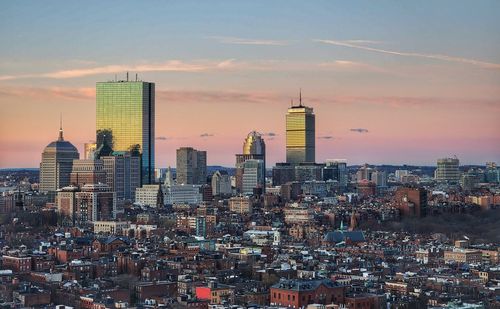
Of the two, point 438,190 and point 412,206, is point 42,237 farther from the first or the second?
point 438,190

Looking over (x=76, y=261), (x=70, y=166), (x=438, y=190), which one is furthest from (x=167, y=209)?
(x=76, y=261)

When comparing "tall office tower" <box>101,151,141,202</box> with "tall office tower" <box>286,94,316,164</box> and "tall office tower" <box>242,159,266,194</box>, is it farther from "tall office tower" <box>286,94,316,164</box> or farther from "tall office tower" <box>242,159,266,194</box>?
"tall office tower" <box>286,94,316,164</box>

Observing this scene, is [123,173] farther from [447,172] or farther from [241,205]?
[447,172]

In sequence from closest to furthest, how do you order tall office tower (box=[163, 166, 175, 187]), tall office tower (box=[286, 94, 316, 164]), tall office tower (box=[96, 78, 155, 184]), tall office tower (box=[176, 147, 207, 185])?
tall office tower (box=[96, 78, 155, 184]) → tall office tower (box=[163, 166, 175, 187]) → tall office tower (box=[176, 147, 207, 185]) → tall office tower (box=[286, 94, 316, 164])

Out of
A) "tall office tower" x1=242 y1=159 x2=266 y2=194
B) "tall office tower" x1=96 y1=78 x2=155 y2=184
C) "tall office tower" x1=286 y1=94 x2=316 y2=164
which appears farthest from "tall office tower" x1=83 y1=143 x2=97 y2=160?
"tall office tower" x1=286 y1=94 x2=316 y2=164

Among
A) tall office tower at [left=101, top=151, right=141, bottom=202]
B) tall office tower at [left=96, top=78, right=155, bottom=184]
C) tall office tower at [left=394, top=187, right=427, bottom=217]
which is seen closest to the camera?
tall office tower at [left=394, top=187, right=427, bottom=217]

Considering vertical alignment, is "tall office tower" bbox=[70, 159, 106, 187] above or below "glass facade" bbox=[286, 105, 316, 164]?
below
